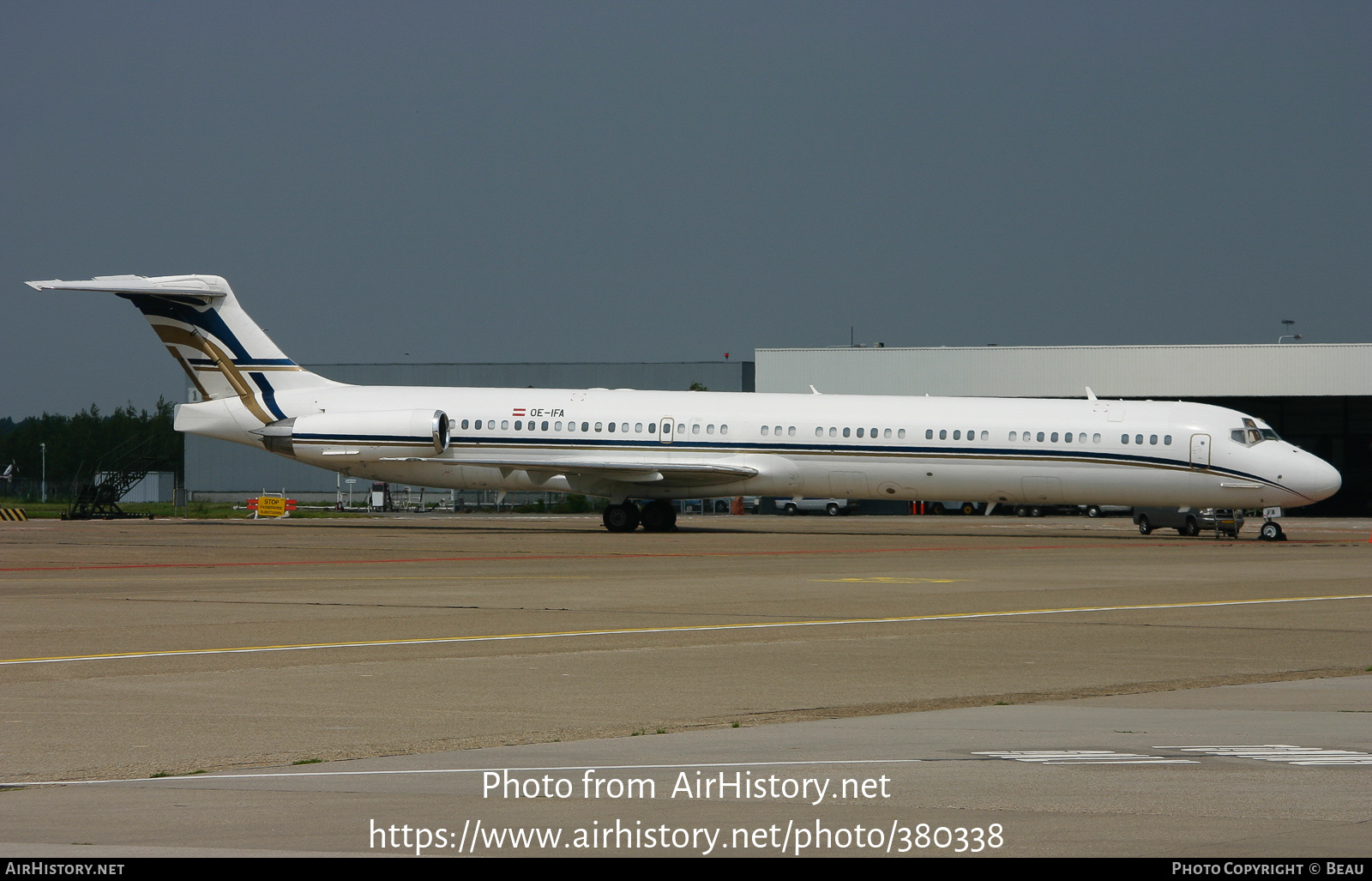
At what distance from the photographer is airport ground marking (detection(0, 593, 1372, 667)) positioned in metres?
12.0

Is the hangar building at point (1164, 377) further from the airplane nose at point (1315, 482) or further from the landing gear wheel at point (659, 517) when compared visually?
the airplane nose at point (1315, 482)

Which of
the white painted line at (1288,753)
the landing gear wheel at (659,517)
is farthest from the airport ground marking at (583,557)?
the white painted line at (1288,753)

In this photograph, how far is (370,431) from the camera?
3625 centimetres

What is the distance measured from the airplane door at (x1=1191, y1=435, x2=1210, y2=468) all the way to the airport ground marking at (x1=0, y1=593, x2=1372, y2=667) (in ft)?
47.7

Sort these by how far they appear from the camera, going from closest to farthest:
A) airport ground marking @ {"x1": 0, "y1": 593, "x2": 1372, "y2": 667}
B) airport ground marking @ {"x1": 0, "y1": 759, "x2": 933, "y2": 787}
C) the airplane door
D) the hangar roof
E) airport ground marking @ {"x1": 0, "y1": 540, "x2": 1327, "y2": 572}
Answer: airport ground marking @ {"x1": 0, "y1": 759, "x2": 933, "y2": 787}
airport ground marking @ {"x1": 0, "y1": 593, "x2": 1372, "y2": 667}
airport ground marking @ {"x1": 0, "y1": 540, "x2": 1327, "y2": 572}
the airplane door
the hangar roof

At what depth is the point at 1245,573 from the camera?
2269 centimetres

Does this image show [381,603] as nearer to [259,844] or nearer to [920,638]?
[920,638]

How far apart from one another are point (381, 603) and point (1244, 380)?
1927 inches

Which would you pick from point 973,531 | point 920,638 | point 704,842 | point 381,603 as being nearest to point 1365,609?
point 920,638

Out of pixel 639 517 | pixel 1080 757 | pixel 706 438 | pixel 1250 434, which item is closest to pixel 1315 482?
pixel 1250 434

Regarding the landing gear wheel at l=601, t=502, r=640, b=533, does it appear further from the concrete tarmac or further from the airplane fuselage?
the concrete tarmac

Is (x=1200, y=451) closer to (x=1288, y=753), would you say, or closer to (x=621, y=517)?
→ (x=621, y=517)

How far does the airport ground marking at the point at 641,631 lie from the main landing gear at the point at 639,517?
2070 cm

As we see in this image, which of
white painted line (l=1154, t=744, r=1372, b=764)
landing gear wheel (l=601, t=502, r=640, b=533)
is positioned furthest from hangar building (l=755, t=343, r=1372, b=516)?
white painted line (l=1154, t=744, r=1372, b=764)
